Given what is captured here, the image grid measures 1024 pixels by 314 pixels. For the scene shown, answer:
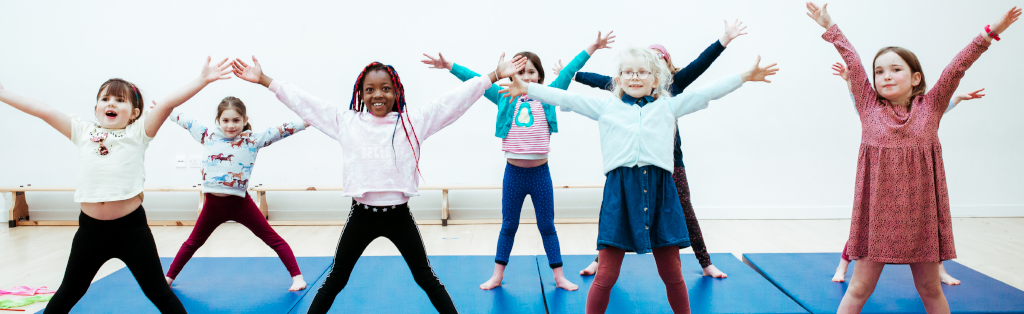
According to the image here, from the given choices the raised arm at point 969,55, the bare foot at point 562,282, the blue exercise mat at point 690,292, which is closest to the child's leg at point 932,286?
the blue exercise mat at point 690,292

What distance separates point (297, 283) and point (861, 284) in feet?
7.91

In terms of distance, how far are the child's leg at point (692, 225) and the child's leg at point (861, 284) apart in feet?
2.33

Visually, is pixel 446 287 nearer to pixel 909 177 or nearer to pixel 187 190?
pixel 909 177

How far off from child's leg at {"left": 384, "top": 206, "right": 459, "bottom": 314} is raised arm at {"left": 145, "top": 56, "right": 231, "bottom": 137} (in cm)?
79

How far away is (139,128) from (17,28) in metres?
4.45

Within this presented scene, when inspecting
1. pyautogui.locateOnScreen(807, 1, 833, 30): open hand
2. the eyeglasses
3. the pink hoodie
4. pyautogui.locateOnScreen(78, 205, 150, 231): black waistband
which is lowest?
pyautogui.locateOnScreen(78, 205, 150, 231): black waistband

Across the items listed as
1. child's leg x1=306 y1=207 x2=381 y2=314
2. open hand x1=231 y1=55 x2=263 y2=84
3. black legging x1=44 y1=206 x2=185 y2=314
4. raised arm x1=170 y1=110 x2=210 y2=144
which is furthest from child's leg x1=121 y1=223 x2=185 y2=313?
raised arm x1=170 y1=110 x2=210 y2=144

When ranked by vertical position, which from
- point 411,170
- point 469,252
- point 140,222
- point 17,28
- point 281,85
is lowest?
point 469,252

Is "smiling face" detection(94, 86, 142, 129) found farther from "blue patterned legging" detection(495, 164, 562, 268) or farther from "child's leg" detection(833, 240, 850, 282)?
"child's leg" detection(833, 240, 850, 282)

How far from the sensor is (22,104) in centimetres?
186

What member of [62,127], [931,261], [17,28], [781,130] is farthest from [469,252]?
[17,28]

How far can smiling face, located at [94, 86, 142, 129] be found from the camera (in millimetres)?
1887

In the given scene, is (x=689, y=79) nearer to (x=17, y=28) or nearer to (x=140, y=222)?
(x=140, y=222)

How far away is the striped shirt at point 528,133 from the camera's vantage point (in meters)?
2.45
